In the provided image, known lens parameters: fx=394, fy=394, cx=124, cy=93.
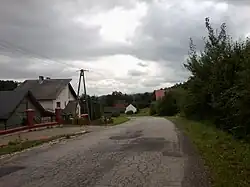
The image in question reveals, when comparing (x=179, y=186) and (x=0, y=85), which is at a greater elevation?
(x=0, y=85)

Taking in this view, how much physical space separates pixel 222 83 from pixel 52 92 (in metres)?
39.0

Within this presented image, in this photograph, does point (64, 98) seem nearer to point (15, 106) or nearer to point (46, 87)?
point (46, 87)

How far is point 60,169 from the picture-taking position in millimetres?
10508

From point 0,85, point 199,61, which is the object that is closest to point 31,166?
point 199,61

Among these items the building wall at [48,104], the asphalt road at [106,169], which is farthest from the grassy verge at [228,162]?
the building wall at [48,104]

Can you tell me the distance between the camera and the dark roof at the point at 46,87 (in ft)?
190

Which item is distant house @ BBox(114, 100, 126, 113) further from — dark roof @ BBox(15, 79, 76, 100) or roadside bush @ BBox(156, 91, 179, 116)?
dark roof @ BBox(15, 79, 76, 100)

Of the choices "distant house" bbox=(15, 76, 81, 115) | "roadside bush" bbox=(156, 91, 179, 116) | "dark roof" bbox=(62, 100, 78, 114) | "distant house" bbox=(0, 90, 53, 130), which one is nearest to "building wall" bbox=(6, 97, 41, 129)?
"distant house" bbox=(0, 90, 53, 130)

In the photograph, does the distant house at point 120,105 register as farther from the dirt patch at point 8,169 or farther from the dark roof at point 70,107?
the dirt patch at point 8,169

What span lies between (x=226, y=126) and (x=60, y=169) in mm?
12858

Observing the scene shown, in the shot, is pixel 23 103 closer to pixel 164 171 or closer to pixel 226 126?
pixel 226 126

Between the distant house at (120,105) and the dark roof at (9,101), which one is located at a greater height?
the distant house at (120,105)

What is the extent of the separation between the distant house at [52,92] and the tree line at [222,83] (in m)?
28.5

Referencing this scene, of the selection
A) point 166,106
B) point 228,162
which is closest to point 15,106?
point 228,162
